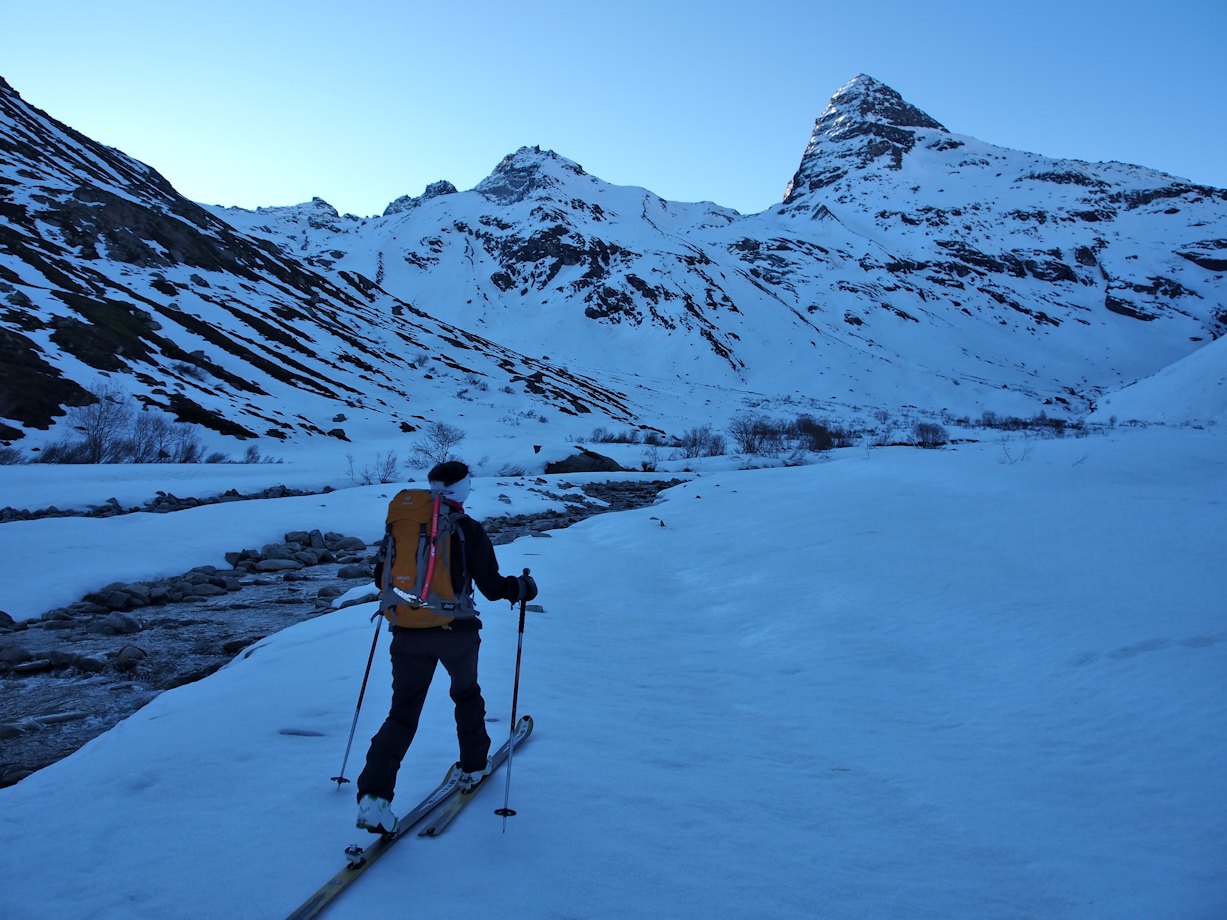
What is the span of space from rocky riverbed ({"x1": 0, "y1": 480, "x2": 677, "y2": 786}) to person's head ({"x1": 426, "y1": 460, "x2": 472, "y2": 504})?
156 inches

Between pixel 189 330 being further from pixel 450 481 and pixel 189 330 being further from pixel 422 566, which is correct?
pixel 422 566

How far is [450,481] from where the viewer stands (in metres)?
3.74

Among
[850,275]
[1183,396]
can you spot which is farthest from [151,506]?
[850,275]

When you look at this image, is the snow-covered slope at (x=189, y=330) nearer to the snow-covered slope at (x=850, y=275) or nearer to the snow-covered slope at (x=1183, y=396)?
the snow-covered slope at (x=850, y=275)

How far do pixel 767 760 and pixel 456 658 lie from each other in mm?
2427

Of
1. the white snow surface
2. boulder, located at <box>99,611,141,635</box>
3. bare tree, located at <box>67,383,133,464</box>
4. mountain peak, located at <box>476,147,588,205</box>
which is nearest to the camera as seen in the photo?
the white snow surface

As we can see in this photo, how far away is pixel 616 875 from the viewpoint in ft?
9.86

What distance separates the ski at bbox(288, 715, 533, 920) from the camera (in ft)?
8.70

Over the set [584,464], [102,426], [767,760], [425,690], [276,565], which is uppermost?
[102,426]

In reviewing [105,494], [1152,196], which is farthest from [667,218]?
[105,494]

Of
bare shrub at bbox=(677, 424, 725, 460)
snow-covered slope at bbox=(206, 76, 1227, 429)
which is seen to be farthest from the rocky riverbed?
snow-covered slope at bbox=(206, 76, 1227, 429)

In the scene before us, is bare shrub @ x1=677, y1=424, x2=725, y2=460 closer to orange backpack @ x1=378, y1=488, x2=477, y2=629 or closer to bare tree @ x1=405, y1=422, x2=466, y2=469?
bare tree @ x1=405, y1=422, x2=466, y2=469

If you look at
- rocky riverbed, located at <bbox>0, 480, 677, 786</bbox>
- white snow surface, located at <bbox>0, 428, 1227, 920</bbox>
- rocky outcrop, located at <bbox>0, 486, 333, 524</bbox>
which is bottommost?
rocky riverbed, located at <bbox>0, 480, 677, 786</bbox>

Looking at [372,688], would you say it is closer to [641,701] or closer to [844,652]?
[641,701]
